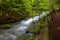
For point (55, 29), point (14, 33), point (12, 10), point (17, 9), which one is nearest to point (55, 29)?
point (55, 29)

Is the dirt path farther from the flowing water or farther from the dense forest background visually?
the dense forest background

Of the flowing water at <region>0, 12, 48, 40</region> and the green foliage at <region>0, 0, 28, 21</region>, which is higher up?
the green foliage at <region>0, 0, 28, 21</region>

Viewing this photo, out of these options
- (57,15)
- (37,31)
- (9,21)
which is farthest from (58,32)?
(9,21)

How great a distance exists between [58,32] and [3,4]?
24.7 ft

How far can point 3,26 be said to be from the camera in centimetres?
957

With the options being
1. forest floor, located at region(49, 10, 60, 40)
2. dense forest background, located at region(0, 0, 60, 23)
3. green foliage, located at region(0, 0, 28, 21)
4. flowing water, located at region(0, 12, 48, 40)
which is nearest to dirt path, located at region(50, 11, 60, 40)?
forest floor, located at region(49, 10, 60, 40)

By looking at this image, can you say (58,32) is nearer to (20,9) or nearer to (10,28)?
(10,28)

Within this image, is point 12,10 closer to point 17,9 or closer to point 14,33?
point 17,9

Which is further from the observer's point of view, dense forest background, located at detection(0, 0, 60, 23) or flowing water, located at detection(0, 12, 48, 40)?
dense forest background, located at detection(0, 0, 60, 23)

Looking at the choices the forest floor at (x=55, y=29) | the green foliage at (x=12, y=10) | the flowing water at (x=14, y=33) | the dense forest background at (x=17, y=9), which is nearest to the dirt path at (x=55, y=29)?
the forest floor at (x=55, y=29)

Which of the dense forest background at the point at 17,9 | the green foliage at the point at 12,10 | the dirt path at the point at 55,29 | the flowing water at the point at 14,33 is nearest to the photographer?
the dirt path at the point at 55,29

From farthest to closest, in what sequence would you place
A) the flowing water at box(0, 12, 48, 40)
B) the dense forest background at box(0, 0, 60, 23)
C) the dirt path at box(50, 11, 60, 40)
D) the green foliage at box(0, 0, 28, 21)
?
the green foliage at box(0, 0, 28, 21) → the dense forest background at box(0, 0, 60, 23) → the flowing water at box(0, 12, 48, 40) → the dirt path at box(50, 11, 60, 40)

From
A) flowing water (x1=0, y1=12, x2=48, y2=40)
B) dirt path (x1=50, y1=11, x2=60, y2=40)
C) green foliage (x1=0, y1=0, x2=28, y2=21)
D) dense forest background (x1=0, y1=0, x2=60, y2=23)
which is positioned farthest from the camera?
green foliage (x1=0, y1=0, x2=28, y2=21)

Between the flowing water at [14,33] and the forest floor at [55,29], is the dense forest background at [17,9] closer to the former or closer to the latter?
the flowing water at [14,33]
